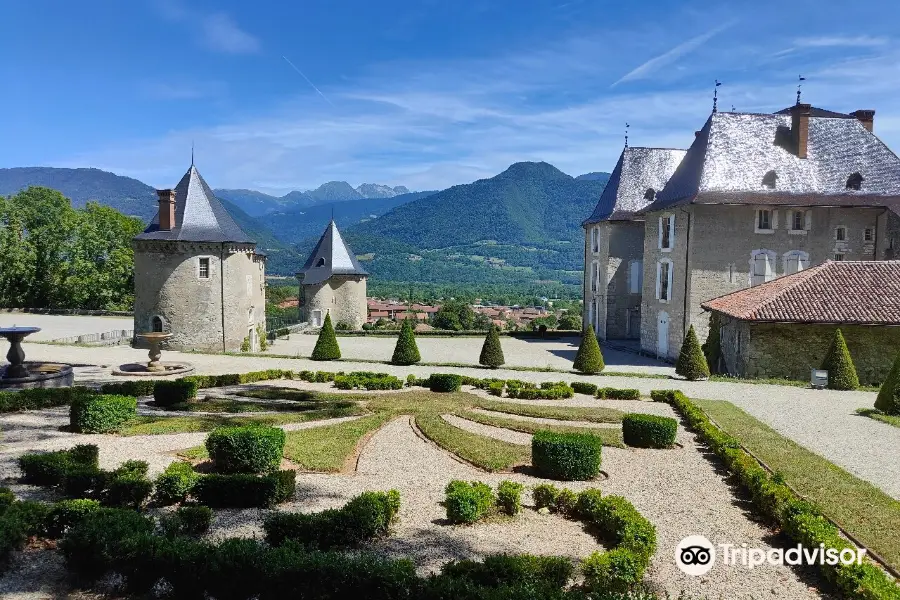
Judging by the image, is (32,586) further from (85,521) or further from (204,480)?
(204,480)

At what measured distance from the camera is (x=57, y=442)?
12797 millimetres

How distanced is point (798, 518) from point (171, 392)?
49.8ft

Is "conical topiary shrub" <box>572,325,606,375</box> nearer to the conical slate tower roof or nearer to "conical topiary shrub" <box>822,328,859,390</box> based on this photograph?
"conical topiary shrub" <box>822,328,859,390</box>

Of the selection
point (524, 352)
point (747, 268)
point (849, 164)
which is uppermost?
point (849, 164)

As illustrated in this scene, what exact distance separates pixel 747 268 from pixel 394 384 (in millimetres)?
19030

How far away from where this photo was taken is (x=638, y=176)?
1569 inches

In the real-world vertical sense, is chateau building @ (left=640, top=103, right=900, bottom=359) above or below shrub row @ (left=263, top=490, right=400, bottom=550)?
above

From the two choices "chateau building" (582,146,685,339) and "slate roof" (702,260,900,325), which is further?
"chateau building" (582,146,685,339)

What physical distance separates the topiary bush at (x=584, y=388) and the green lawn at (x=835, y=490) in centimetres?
592

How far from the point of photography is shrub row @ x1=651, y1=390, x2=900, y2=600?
21.5 ft

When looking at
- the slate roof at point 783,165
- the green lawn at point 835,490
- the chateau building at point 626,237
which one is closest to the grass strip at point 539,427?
the green lawn at point 835,490

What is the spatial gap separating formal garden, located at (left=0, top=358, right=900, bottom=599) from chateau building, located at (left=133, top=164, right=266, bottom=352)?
50.1 feet

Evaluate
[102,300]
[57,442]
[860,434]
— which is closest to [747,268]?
[860,434]

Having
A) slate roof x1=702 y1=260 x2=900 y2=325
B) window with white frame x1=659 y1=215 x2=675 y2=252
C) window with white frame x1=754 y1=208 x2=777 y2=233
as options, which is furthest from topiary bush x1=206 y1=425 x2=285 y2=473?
window with white frame x1=754 y1=208 x2=777 y2=233
